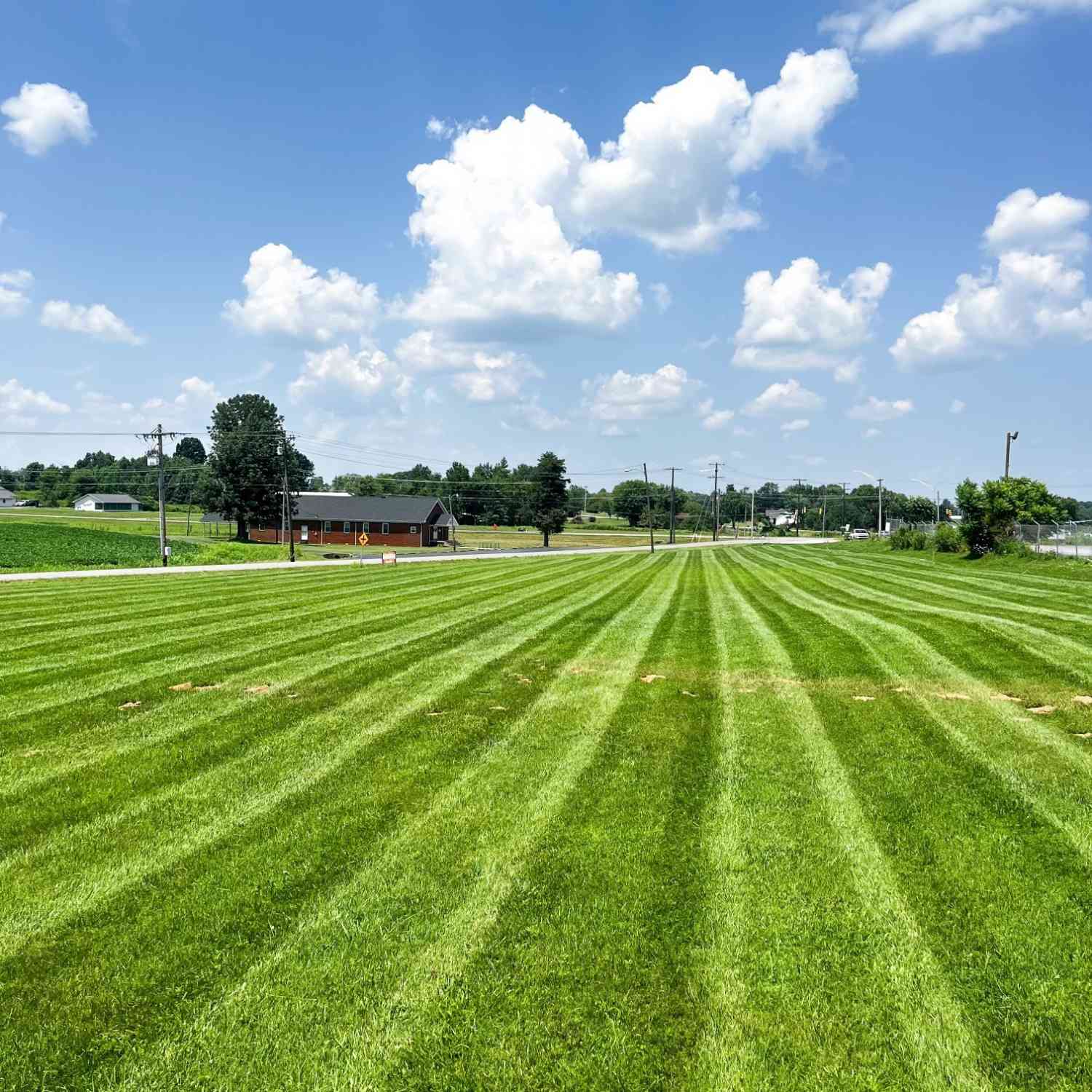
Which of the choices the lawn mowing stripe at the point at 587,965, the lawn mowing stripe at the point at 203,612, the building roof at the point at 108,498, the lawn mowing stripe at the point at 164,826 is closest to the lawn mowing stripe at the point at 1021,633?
the lawn mowing stripe at the point at 587,965

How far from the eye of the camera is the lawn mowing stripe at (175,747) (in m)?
5.97

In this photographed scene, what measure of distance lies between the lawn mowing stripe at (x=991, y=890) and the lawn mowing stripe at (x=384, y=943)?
2779 mm

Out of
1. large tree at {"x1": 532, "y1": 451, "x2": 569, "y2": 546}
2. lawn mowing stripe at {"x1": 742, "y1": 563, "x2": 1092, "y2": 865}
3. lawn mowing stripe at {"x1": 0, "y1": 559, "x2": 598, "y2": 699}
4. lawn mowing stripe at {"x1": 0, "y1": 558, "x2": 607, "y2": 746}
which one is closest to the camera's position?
lawn mowing stripe at {"x1": 742, "y1": 563, "x2": 1092, "y2": 865}

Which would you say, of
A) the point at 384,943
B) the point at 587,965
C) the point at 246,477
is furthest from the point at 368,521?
the point at 587,965

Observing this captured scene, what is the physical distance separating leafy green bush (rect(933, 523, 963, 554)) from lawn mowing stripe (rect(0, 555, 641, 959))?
44312mm

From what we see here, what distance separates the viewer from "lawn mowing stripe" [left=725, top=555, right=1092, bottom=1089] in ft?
11.5

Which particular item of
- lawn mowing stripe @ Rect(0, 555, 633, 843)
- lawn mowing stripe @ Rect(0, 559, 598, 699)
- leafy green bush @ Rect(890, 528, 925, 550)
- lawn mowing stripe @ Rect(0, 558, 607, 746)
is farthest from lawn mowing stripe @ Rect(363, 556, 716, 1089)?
leafy green bush @ Rect(890, 528, 925, 550)

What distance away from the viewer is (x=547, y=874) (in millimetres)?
5027

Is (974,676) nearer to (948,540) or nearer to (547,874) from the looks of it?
(547,874)

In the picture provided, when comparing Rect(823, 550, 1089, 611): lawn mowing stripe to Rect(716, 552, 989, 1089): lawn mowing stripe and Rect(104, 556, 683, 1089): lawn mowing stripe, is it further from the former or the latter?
Rect(104, 556, 683, 1089): lawn mowing stripe

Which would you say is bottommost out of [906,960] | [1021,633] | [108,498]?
[906,960]

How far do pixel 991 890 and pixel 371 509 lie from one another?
296 feet

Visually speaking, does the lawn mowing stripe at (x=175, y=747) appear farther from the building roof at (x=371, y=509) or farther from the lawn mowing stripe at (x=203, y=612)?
the building roof at (x=371, y=509)

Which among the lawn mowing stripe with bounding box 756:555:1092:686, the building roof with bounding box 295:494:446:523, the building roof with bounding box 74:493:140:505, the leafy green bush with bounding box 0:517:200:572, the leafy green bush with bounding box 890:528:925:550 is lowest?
the leafy green bush with bounding box 0:517:200:572
